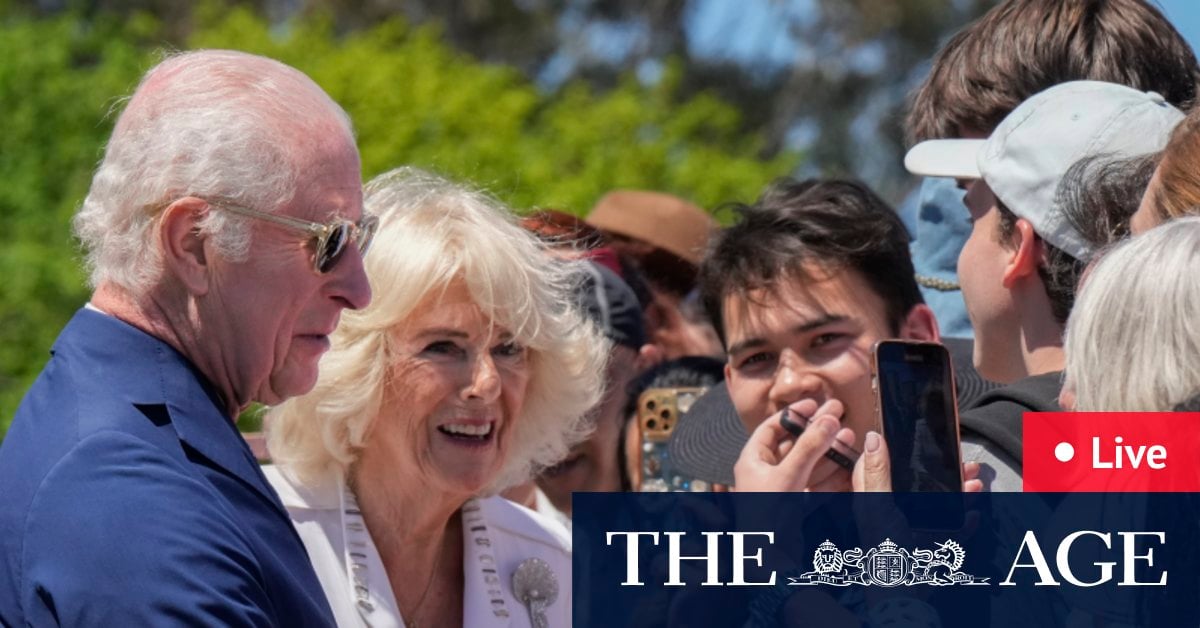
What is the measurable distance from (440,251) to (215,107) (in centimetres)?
91

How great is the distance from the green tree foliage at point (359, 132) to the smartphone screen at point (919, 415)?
4.27 metres

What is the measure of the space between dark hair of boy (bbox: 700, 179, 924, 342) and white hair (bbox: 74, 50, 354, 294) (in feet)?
4.19

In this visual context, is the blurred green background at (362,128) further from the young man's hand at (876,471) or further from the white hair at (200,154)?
the young man's hand at (876,471)

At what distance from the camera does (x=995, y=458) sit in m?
2.42

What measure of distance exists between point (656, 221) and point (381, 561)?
2736 millimetres

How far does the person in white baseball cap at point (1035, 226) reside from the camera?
256 centimetres

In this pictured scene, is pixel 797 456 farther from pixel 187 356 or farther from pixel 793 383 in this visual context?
pixel 187 356

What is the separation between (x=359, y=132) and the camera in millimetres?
9500

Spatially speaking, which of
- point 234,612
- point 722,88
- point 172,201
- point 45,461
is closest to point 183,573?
point 234,612

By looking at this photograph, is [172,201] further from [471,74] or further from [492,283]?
[471,74]

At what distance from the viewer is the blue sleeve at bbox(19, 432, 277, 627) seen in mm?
1915

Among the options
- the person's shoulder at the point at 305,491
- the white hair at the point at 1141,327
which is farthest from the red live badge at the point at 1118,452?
the person's shoulder at the point at 305,491

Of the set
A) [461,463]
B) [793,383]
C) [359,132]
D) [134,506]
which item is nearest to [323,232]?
[134,506]

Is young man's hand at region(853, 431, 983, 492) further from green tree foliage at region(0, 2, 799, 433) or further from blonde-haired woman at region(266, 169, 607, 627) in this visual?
green tree foliage at region(0, 2, 799, 433)
